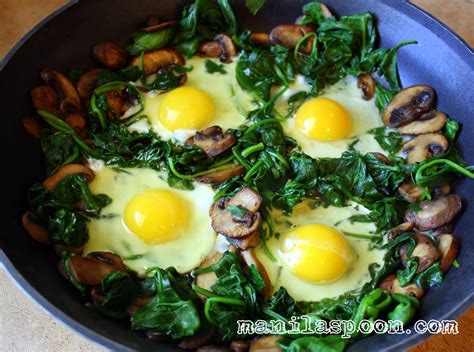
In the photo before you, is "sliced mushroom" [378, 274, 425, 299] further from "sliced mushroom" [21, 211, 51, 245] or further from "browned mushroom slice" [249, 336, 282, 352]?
"sliced mushroom" [21, 211, 51, 245]

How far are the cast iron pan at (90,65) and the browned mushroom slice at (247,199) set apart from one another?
37.0 inches

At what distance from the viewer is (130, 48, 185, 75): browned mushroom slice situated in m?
3.96

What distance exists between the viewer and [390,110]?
3775 millimetres

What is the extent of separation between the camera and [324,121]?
3662 millimetres

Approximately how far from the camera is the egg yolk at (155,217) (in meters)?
3.13

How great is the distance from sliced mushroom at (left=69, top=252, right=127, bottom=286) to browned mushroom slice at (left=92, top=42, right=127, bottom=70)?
153 cm

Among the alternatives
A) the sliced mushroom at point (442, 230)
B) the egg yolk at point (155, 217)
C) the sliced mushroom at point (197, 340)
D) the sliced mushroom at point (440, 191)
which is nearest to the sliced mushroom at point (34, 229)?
the egg yolk at point (155, 217)

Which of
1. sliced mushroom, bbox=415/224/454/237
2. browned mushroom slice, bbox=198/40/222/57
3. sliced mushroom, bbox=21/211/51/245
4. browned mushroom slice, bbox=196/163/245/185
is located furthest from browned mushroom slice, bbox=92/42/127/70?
sliced mushroom, bbox=415/224/454/237

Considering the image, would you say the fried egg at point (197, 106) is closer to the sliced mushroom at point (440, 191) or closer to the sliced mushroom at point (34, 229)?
→ the sliced mushroom at point (34, 229)

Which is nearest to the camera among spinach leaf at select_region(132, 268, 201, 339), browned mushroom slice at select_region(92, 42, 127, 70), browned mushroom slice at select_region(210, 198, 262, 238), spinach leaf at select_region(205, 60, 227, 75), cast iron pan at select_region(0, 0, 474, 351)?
cast iron pan at select_region(0, 0, 474, 351)

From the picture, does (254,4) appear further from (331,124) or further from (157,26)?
(331,124)

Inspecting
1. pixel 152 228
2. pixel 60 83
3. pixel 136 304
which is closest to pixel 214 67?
pixel 60 83

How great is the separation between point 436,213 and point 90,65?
103 inches

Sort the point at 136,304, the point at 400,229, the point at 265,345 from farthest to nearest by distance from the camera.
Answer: the point at 400,229
the point at 136,304
the point at 265,345
